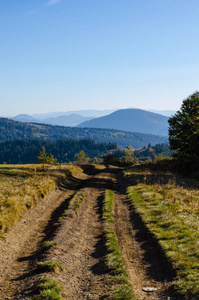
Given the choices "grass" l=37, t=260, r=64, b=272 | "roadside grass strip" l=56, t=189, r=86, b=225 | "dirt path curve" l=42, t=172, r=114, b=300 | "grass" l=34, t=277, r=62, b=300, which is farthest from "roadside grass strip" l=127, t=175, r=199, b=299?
"roadside grass strip" l=56, t=189, r=86, b=225

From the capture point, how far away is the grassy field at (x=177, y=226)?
8195mm

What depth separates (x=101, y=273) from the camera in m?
8.91

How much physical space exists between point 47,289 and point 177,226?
8506mm

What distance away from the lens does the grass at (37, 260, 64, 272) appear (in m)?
8.77

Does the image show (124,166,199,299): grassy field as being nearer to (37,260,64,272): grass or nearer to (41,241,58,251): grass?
(37,260,64,272): grass

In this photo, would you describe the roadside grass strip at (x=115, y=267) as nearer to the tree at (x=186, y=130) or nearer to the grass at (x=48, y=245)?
the grass at (x=48, y=245)

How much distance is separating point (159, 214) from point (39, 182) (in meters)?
11.8

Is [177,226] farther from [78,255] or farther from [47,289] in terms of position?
[47,289]

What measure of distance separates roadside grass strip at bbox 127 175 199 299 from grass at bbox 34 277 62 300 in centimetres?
376

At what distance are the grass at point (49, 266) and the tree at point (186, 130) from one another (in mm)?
38850

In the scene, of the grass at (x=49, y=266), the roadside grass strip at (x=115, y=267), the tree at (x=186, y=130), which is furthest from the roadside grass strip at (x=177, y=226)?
the tree at (x=186, y=130)

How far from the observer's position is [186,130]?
150ft

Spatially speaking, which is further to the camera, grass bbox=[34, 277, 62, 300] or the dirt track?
the dirt track

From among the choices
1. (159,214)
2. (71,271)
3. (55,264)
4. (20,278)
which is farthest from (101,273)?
(159,214)
